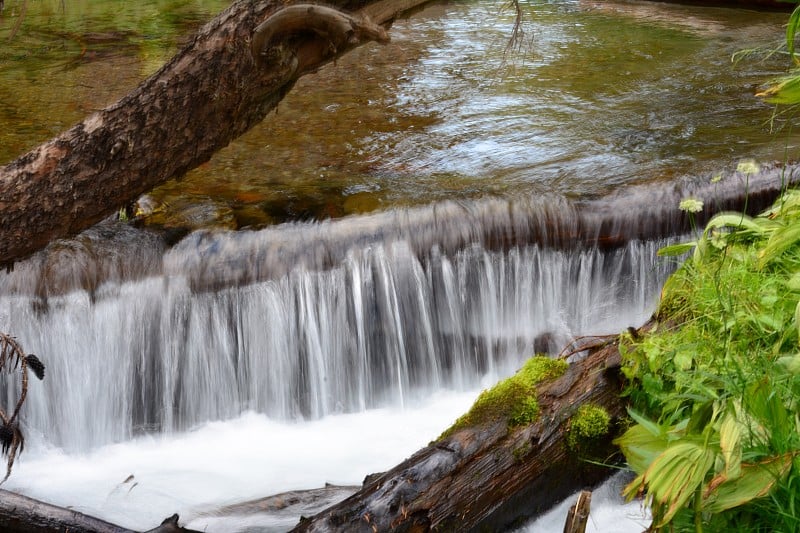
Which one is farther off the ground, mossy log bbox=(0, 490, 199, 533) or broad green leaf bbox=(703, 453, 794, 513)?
broad green leaf bbox=(703, 453, 794, 513)

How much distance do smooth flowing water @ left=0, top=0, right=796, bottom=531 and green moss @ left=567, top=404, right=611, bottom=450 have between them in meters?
0.70

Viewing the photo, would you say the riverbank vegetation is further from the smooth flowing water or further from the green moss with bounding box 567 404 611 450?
the smooth flowing water

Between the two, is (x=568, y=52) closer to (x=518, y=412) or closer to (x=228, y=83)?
(x=228, y=83)

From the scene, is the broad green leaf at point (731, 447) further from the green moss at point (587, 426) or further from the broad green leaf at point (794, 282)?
the broad green leaf at point (794, 282)

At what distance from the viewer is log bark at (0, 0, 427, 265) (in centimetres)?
407

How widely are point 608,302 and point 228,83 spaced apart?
8.90 feet

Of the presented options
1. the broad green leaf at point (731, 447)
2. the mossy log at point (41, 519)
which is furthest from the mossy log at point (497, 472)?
the broad green leaf at point (731, 447)

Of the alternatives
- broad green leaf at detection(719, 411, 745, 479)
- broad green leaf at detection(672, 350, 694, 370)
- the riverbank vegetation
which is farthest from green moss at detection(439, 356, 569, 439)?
broad green leaf at detection(719, 411, 745, 479)

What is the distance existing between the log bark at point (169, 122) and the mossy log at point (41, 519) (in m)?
1.13

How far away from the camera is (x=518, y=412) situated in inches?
137

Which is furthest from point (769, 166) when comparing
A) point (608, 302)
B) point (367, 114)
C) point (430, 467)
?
point (430, 467)

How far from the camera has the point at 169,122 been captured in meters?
4.25

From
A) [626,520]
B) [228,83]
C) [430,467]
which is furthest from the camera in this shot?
[228,83]

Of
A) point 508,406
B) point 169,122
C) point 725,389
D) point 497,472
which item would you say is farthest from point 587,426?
point 169,122
